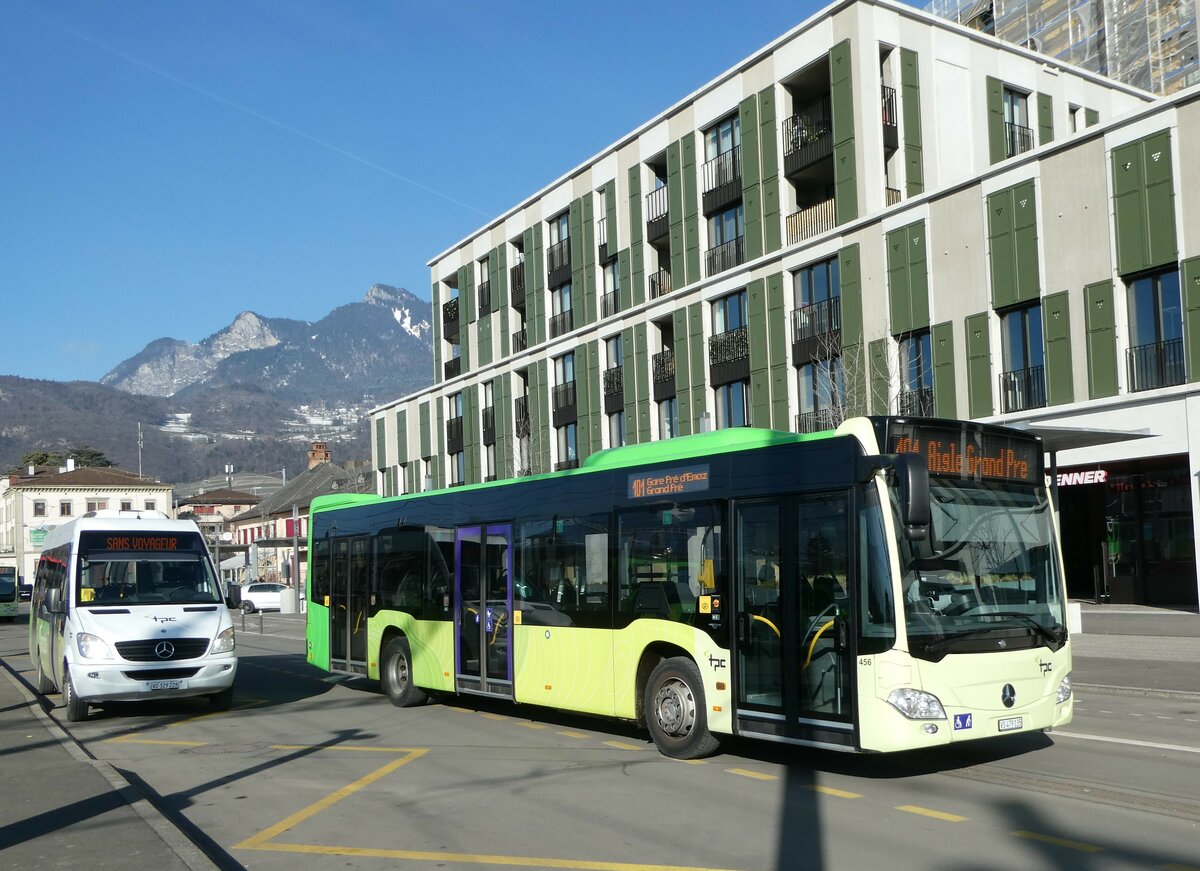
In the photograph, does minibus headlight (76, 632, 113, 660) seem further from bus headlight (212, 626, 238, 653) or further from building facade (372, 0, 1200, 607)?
building facade (372, 0, 1200, 607)

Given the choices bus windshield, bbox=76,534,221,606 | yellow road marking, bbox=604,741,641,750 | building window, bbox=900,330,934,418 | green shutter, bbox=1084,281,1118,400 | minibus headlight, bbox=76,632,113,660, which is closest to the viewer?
yellow road marking, bbox=604,741,641,750

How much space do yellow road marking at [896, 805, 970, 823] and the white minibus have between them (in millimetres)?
9790

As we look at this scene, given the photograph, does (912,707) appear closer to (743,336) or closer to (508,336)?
Answer: (743,336)

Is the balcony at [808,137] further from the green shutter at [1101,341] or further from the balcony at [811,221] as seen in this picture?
the green shutter at [1101,341]

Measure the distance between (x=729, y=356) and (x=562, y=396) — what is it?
12.2 m

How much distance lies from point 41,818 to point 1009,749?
824cm

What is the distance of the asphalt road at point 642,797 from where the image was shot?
7590mm

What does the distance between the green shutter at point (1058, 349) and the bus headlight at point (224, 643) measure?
68.0ft

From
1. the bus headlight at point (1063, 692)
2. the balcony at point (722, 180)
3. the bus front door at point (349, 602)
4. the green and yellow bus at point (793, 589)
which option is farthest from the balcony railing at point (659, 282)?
the bus headlight at point (1063, 692)

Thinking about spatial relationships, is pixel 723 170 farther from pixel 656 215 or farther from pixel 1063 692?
pixel 1063 692

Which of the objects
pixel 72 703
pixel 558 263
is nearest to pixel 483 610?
pixel 72 703

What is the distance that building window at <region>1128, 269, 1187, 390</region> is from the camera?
26.9 metres

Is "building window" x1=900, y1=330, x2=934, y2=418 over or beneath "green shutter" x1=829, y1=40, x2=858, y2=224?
beneath

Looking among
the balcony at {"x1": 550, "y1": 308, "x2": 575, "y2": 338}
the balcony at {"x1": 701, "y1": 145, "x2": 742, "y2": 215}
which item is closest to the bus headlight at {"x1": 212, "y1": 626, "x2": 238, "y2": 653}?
the balcony at {"x1": 701, "y1": 145, "x2": 742, "y2": 215}
